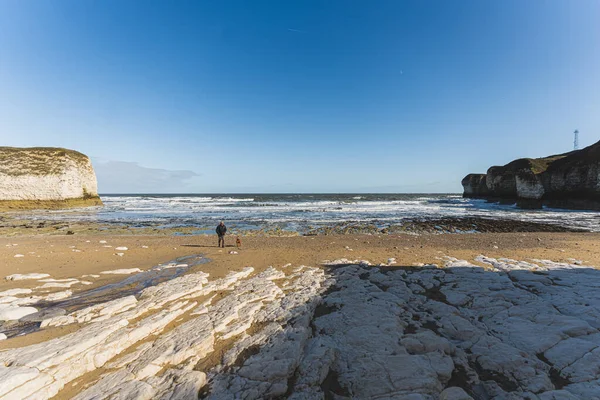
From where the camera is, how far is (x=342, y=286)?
718 cm

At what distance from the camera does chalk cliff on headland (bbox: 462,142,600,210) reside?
123 ft

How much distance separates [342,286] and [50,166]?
198ft

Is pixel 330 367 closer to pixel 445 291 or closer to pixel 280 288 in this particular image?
pixel 280 288

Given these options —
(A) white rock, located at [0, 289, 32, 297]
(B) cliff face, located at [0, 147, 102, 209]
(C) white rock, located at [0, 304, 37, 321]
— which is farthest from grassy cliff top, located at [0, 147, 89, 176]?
(C) white rock, located at [0, 304, 37, 321]

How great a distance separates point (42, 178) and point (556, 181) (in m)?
93.0

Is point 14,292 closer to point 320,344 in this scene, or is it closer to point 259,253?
point 259,253

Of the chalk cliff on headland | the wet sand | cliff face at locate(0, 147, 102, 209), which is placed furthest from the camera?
cliff face at locate(0, 147, 102, 209)

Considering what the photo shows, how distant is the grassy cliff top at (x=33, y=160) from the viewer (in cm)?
4131

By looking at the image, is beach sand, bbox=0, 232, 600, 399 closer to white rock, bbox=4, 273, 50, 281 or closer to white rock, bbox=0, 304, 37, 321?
white rock, bbox=4, 273, 50, 281

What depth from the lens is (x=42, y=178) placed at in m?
42.9

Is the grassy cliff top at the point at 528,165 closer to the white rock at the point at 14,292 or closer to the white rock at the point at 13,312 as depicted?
the white rock at the point at 13,312

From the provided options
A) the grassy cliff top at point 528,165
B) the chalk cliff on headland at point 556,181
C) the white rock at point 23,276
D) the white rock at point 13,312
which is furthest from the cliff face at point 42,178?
the grassy cliff top at point 528,165

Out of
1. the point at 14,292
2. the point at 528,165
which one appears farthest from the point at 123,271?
the point at 528,165

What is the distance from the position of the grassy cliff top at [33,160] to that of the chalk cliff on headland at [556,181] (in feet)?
274
